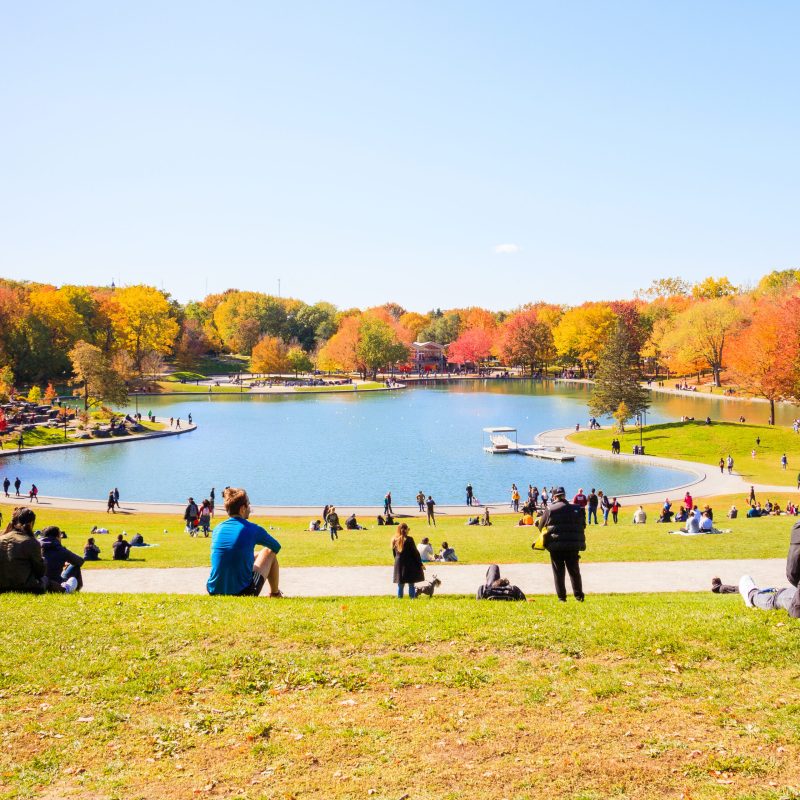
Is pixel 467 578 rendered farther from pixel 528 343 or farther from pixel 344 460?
pixel 528 343

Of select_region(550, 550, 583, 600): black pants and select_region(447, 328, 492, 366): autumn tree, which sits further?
Result: select_region(447, 328, 492, 366): autumn tree

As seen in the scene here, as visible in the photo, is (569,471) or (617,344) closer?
(569,471)

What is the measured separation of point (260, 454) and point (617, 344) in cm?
3298

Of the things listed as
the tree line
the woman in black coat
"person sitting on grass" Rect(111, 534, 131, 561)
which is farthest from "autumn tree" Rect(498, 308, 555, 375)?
the woman in black coat

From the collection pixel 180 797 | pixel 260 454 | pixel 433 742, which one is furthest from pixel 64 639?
pixel 260 454

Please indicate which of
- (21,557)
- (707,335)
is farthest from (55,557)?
(707,335)

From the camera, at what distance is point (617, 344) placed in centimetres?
6606

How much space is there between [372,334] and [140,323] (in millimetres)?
38646

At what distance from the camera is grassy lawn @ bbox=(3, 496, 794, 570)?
19.2m

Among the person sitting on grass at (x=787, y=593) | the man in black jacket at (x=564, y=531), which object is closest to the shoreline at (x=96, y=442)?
the man in black jacket at (x=564, y=531)

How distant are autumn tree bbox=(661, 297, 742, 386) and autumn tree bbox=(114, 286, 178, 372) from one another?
76.1 metres

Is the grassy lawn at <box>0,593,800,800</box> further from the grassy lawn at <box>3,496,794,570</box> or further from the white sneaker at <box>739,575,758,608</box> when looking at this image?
the grassy lawn at <box>3,496,794,570</box>

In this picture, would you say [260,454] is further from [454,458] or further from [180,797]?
[180,797]

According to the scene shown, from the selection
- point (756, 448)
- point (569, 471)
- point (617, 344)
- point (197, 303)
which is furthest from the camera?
point (197, 303)
